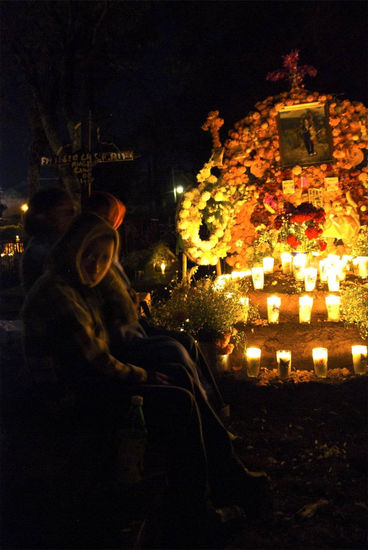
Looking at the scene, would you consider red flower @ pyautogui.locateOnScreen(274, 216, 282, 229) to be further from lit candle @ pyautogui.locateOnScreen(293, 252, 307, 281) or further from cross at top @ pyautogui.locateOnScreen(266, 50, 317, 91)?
cross at top @ pyautogui.locateOnScreen(266, 50, 317, 91)

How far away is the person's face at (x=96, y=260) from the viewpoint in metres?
2.69

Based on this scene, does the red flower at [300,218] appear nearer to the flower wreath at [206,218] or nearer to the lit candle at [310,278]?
the lit candle at [310,278]

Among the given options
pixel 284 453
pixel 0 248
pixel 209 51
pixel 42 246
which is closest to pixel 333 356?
pixel 284 453

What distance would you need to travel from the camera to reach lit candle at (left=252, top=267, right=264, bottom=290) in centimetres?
734

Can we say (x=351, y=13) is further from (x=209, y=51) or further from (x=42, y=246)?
(x=42, y=246)

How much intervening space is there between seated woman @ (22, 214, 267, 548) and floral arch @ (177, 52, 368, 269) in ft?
18.1

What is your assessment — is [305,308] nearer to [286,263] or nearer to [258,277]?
[258,277]

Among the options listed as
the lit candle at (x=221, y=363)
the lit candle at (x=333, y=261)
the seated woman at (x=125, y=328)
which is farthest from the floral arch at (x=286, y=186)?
the seated woman at (x=125, y=328)

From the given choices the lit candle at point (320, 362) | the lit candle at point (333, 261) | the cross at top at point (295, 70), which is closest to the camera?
the lit candle at point (320, 362)

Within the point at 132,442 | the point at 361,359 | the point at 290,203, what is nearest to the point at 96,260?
the point at 132,442

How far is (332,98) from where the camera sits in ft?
27.3

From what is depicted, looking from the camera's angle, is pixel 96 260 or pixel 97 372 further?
pixel 96 260

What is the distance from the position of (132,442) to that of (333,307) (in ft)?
14.7

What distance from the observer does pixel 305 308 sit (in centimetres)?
659
